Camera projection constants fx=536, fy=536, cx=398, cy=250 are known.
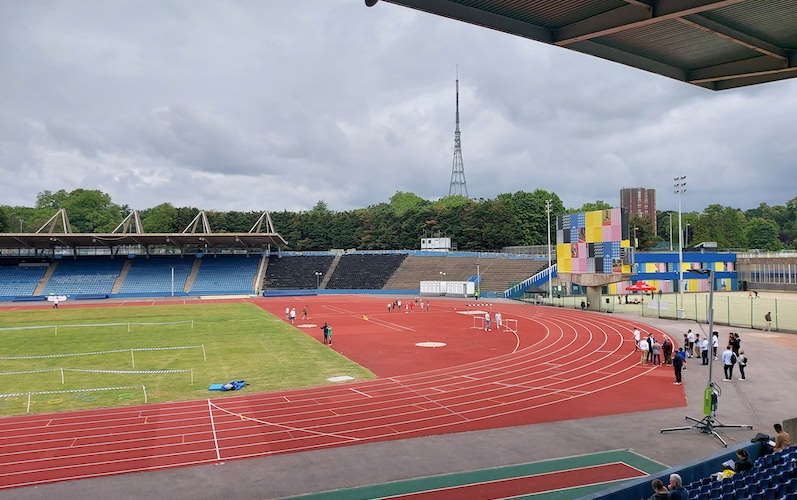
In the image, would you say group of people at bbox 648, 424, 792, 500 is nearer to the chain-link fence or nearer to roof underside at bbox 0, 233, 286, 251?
the chain-link fence

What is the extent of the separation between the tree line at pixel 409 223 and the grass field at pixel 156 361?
203 feet

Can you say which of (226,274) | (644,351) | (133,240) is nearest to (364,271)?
(226,274)

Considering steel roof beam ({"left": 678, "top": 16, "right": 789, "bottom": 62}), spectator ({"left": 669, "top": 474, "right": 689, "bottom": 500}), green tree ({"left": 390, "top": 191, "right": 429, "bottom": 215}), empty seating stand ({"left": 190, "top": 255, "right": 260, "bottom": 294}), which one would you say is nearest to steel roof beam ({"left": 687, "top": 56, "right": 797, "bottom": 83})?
steel roof beam ({"left": 678, "top": 16, "right": 789, "bottom": 62})

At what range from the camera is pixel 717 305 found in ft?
170

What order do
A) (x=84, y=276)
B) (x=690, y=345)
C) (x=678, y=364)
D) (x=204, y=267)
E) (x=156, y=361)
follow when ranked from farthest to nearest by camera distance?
(x=204, y=267) < (x=84, y=276) < (x=690, y=345) < (x=156, y=361) < (x=678, y=364)

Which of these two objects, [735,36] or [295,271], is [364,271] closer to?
[295,271]

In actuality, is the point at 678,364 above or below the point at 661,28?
below

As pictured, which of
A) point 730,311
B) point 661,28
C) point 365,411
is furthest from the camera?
point 730,311

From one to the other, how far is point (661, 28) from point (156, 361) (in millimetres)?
25049

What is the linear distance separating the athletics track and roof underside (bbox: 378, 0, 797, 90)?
9106 millimetres

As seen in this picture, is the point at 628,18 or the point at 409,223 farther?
the point at 409,223

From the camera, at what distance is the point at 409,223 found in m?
109

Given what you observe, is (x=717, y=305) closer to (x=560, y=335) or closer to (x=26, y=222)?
(x=560, y=335)

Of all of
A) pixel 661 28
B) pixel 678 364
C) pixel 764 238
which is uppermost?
pixel 661 28
